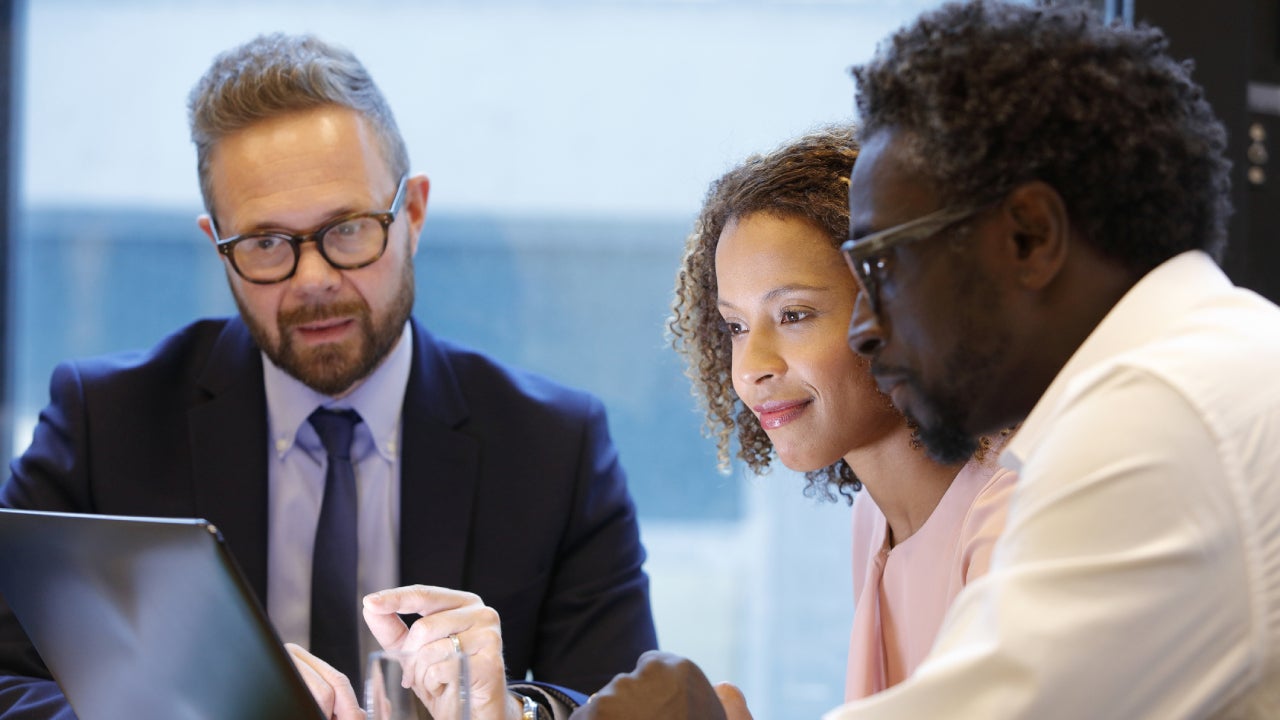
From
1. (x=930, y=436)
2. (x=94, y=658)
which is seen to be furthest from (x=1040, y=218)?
(x=94, y=658)

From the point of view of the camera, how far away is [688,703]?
1179mm

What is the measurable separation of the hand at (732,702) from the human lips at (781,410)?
0.33m

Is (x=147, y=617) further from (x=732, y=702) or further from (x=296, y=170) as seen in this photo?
(x=296, y=170)

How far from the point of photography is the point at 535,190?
9.77 feet

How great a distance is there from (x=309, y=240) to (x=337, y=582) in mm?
520

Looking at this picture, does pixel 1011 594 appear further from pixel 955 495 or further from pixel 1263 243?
pixel 1263 243

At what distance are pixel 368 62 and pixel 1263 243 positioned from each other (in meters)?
1.99

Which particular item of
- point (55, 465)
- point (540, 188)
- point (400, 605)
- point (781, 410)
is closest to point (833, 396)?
point (781, 410)

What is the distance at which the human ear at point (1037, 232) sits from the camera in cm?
101

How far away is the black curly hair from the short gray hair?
1.05 meters

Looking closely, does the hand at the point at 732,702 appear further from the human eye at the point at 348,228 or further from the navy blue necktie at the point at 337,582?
the human eye at the point at 348,228

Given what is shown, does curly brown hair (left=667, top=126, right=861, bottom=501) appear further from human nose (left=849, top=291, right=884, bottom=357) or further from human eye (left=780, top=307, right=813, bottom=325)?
human nose (left=849, top=291, right=884, bottom=357)

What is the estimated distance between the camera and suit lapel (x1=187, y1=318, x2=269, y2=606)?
74.1 inches

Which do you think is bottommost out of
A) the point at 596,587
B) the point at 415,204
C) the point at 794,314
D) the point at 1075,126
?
the point at 596,587
